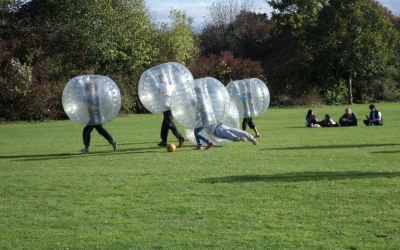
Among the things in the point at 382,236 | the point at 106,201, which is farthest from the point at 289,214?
the point at 106,201

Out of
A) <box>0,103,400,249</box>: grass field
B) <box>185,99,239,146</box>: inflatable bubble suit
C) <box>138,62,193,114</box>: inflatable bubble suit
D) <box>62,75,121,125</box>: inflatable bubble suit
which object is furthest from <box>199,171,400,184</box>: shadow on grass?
<box>138,62,193,114</box>: inflatable bubble suit

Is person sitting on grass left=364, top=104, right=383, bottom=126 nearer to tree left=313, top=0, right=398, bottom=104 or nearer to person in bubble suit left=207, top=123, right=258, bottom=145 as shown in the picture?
person in bubble suit left=207, top=123, right=258, bottom=145

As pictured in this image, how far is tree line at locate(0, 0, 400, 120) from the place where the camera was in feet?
155

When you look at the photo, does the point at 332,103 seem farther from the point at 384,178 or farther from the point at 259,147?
the point at 384,178

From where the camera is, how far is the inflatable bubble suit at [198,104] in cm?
1925

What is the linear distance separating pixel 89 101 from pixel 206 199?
30.3 ft

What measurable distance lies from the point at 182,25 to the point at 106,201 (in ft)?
180

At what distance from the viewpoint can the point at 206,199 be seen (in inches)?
439

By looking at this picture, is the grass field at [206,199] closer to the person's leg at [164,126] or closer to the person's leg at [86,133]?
the person's leg at [86,133]

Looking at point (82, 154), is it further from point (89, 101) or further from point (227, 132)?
point (227, 132)

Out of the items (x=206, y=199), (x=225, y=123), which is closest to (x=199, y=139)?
(x=225, y=123)

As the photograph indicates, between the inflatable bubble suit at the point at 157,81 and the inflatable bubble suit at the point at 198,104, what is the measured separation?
5.34 feet

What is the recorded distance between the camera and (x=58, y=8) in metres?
49.2

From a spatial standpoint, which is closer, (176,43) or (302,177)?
(302,177)
